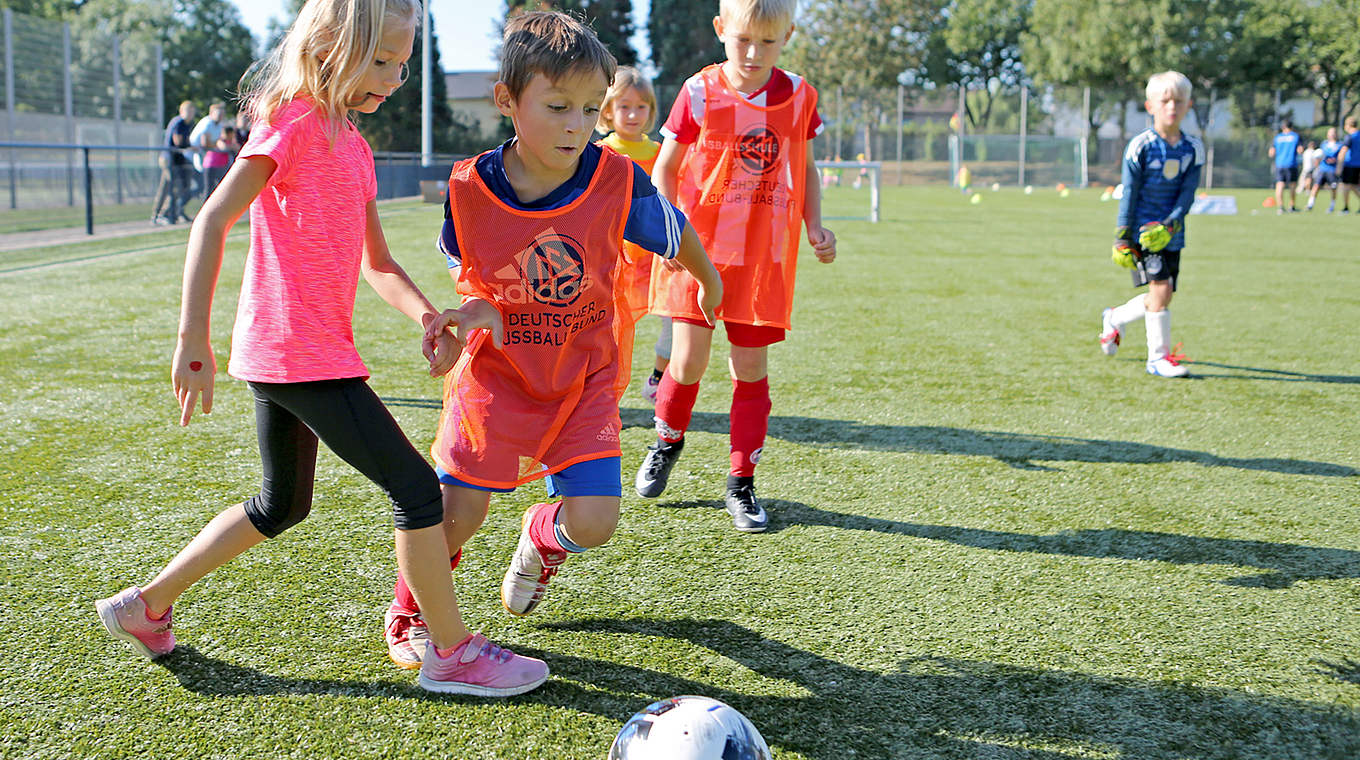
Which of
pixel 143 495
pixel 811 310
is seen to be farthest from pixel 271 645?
pixel 811 310

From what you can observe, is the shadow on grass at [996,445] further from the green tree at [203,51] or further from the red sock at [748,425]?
the green tree at [203,51]

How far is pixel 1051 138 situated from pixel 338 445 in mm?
43928

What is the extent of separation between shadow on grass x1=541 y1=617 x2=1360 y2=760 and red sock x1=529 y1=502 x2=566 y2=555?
273 millimetres

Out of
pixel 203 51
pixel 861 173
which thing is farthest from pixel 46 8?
pixel 861 173

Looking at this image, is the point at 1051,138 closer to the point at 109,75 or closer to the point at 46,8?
the point at 109,75

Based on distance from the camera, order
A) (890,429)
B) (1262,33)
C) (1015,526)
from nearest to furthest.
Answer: (1015,526), (890,429), (1262,33)

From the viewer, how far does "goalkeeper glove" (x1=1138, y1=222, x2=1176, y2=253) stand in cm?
634

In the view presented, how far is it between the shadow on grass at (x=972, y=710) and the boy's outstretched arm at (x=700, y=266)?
3.04 ft

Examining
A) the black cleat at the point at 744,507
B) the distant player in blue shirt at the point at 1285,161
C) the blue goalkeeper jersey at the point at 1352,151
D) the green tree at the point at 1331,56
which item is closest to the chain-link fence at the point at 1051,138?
the green tree at the point at 1331,56

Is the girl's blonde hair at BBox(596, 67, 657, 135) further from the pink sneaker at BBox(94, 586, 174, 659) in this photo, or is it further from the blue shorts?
the pink sneaker at BBox(94, 586, 174, 659)

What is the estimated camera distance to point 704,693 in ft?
8.17

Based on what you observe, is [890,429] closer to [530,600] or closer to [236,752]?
[530,600]

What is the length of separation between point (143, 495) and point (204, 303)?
2.01 m

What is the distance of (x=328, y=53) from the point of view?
228cm
